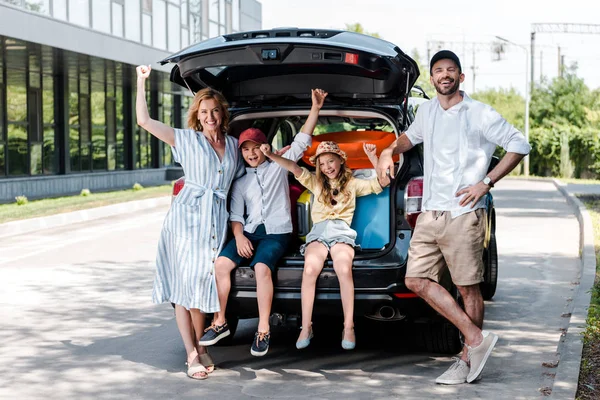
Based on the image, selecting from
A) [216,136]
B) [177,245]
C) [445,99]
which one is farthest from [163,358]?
[445,99]

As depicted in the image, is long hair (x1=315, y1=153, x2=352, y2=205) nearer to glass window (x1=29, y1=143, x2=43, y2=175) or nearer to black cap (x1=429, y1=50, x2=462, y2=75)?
black cap (x1=429, y1=50, x2=462, y2=75)

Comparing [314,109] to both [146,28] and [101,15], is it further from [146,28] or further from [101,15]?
[146,28]

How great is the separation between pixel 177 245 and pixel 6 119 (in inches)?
845

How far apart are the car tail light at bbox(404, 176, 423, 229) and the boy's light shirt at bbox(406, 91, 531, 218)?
30 centimetres

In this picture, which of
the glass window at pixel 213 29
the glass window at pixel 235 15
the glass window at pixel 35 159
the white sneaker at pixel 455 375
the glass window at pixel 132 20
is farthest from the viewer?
the glass window at pixel 235 15

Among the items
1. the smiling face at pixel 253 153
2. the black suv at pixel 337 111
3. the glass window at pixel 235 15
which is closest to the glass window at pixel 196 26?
the glass window at pixel 235 15

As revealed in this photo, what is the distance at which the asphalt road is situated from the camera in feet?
18.6

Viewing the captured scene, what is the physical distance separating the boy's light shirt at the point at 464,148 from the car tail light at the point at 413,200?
30 centimetres

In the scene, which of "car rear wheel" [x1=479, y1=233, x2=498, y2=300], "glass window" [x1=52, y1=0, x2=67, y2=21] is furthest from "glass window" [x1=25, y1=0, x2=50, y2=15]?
"car rear wheel" [x1=479, y1=233, x2=498, y2=300]

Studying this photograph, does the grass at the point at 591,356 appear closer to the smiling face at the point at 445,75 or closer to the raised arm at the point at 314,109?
the smiling face at the point at 445,75

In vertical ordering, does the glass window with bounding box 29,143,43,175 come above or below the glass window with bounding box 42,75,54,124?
below

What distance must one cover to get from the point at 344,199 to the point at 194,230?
39.5 inches

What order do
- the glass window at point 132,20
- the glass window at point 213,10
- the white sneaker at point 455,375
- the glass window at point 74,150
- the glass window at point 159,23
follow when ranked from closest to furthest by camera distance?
1. the white sneaker at point 455,375
2. the glass window at point 132,20
3. the glass window at point 74,150
4. the glass window at point 159,23
5. the glass window at point 213,10

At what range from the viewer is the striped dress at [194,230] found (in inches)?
236
